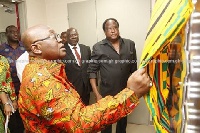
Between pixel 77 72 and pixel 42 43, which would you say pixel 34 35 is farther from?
pixel 77 72

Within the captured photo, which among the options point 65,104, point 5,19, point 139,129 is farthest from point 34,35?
point 5,19

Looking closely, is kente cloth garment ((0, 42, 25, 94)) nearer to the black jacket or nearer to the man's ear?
the black jacket

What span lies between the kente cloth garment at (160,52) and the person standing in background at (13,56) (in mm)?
2111

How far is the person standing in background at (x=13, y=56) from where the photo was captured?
2504 millimetres

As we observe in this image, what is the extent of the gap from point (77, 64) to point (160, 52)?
205cm

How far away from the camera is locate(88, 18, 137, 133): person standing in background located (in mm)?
2494

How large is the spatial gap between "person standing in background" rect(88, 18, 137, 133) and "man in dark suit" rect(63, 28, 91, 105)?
18cm

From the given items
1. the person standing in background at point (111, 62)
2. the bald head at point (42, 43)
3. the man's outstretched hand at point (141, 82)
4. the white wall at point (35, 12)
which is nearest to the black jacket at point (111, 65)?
the person standing in background at point (111, 62)

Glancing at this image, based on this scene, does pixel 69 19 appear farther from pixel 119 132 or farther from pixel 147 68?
pixel 147 68

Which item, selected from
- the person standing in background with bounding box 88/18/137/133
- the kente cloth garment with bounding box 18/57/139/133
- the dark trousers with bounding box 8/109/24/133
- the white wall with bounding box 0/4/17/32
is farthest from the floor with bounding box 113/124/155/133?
the white wall with bounding box 0/4/17/32

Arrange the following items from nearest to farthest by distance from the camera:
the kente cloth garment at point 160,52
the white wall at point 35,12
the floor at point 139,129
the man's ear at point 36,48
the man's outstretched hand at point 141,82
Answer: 1. the kente cloth garment at point 160,52
2. the man's outstretched hand at point 141,82
3. the man's ear at point 36,48
4. the floor at point 139,129
5. the white wall at point 35,12

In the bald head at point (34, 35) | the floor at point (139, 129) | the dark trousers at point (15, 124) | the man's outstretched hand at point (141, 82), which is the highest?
the bald head at point (34, 35)

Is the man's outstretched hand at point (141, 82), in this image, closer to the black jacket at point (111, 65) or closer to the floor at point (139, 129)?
the black jacket at point (111, 65)

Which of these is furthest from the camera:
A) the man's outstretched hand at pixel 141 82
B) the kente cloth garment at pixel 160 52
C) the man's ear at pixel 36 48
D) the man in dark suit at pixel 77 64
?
the man in dark suit at pixel 77 64
